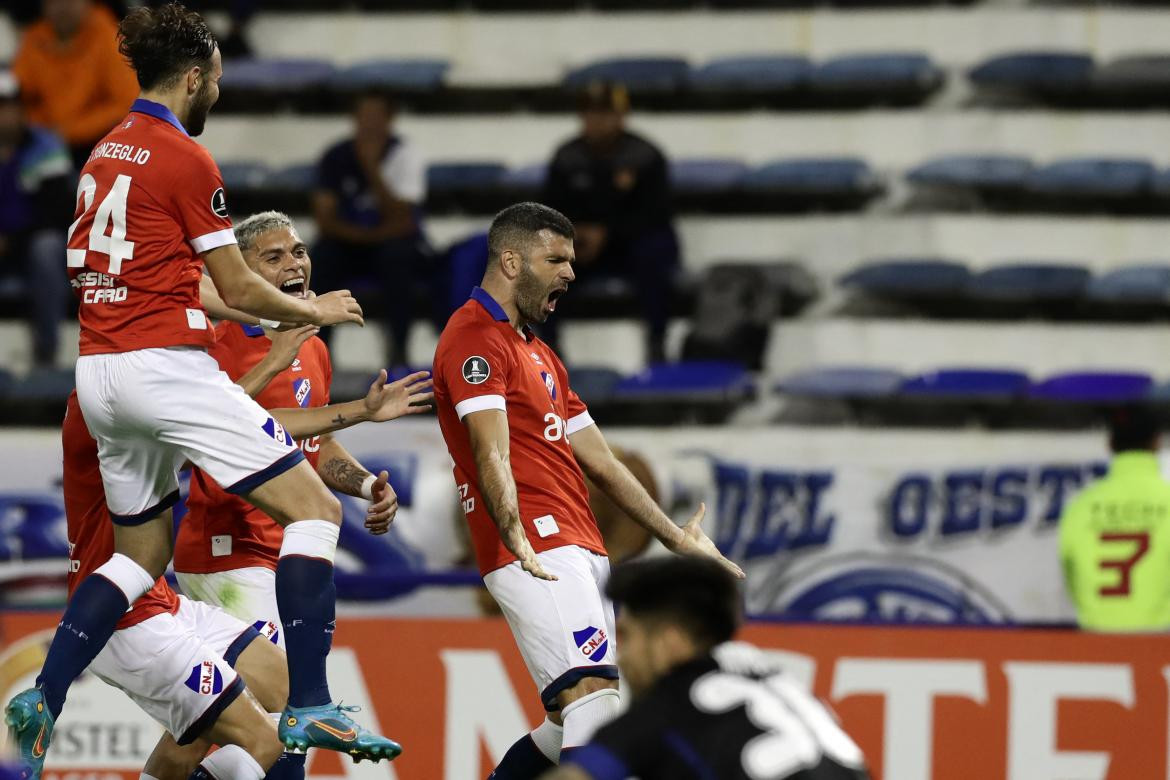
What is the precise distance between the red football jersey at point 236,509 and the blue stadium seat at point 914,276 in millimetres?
6274

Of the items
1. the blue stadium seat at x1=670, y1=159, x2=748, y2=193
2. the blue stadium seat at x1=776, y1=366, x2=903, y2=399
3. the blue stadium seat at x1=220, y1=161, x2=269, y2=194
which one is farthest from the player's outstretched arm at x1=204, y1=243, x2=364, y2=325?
the blue stadium seat at x1=220, y1=161, x2=269, y2=194

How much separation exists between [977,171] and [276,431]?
26.7 feet

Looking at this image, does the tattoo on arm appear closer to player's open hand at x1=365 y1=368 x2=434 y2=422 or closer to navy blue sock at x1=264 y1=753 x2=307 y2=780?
player's open hand at x1=365 y1=368 x2=434 y2=422

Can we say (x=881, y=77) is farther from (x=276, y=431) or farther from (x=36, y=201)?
(x=276, y=431)

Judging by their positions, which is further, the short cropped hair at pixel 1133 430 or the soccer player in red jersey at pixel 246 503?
the short cropped hair at pixel 1133 430

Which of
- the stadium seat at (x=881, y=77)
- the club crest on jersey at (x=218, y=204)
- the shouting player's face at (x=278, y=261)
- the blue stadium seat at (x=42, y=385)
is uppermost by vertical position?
the stadium seat at (x=881, y=77)

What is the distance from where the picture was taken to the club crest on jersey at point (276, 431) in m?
5.89

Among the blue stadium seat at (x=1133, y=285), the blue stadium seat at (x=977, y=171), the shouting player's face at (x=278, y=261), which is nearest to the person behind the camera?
the shouting player's face at (x=278, y=261)

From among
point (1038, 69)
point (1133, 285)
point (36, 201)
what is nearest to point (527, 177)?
point (36, 201)

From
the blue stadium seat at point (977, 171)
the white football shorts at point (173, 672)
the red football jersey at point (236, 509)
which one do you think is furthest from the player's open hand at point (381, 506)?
the blue stadium seat at point (977, 171)

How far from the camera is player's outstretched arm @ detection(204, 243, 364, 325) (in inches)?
227

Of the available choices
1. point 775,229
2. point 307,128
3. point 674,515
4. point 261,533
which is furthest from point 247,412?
point 307,128

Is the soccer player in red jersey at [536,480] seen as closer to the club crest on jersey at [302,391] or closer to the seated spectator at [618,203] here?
the club crest on jersey at [302,391]

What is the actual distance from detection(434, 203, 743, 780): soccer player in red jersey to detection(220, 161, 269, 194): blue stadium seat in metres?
7.24
